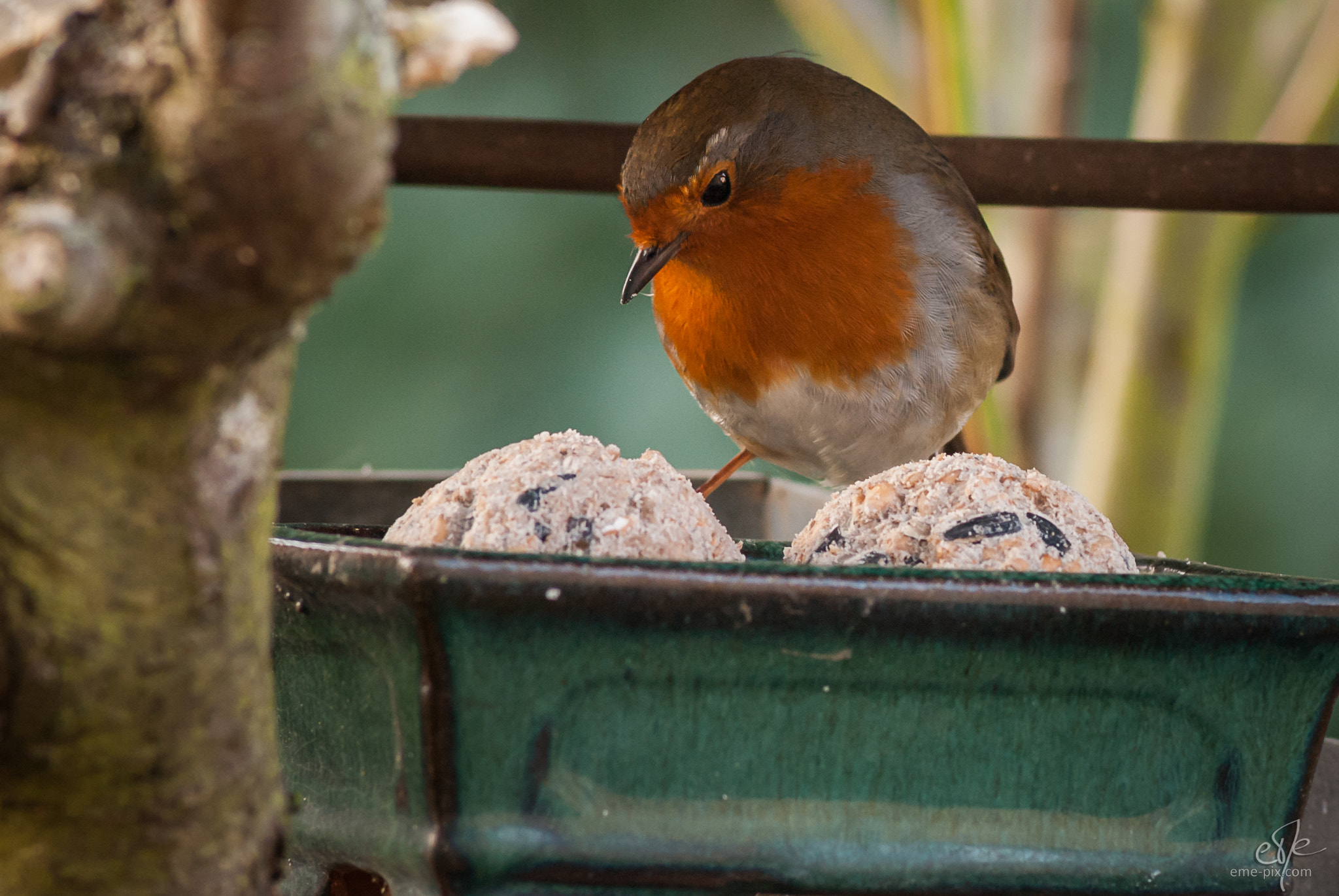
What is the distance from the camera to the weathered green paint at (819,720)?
55cm

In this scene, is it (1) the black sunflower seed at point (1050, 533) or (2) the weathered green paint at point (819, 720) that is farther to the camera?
(1) the black sunflower seed at point (1050, 533)

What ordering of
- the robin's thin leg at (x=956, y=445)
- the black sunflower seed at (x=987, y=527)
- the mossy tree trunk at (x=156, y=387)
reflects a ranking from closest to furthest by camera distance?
the mossy tree trunk at (x=156, y=387) < the black sunflower seed at (x=987, y=527) < the robin's thin leg at (x=956, y=445)

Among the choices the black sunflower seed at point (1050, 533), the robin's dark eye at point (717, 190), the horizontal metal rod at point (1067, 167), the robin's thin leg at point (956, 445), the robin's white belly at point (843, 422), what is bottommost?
the robin's thin leg at point (956, 445)

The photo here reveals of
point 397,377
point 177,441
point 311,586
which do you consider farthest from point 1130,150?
point 397,377

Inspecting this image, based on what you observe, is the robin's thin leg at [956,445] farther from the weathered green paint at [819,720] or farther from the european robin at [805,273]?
the weathered green paint at [819,720]

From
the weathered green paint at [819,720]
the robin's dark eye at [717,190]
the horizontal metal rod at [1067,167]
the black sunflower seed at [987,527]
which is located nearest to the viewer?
the weathered green paint at [819,720]

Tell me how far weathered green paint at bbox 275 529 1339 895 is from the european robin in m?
0.67

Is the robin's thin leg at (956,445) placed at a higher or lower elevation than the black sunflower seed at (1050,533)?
lower

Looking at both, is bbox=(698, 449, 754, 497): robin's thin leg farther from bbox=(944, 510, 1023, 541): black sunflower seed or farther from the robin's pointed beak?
bbox=(944, 510, 1023, 541): black sunflower seed

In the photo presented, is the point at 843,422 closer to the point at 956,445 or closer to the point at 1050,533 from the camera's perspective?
the point at 956,445

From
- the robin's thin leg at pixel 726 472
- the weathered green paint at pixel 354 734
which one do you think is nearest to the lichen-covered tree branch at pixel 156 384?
the weathered green paint at pixel 354 734

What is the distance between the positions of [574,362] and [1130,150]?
2574mm

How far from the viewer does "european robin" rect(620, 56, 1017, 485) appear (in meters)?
1.26
